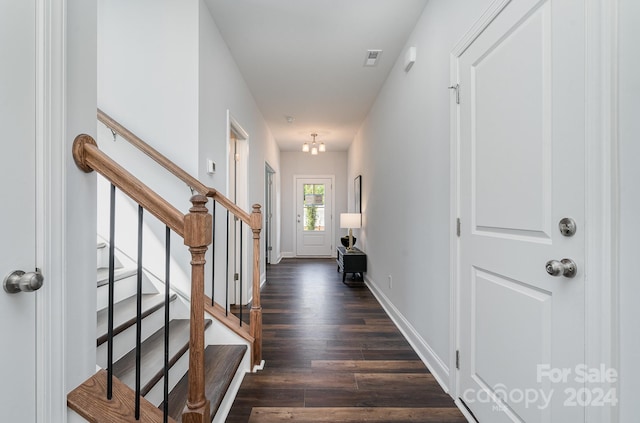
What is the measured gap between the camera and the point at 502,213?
1.32m

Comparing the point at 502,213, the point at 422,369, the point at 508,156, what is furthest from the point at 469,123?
the point at 422,369

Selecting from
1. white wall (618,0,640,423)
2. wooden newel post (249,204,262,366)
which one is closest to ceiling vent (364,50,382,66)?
wooden newel post (249,204,262,366)

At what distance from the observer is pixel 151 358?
1499mm

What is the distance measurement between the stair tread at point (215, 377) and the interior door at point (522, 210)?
4.26 feet

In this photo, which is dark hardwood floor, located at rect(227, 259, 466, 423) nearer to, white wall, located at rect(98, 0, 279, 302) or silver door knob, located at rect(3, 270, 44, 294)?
white wall, located at rect(98, 0, 279, 302)

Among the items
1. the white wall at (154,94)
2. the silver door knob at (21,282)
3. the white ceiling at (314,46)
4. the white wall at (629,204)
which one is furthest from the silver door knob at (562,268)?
the white ceiling at (314,46)

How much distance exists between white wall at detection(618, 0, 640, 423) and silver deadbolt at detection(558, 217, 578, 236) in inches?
5.0

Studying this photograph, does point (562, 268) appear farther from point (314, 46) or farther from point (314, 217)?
point (314, 217)

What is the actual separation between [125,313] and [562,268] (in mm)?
2035

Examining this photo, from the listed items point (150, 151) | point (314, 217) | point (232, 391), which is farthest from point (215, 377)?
point (314, 217)

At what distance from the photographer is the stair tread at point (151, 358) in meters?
1.30

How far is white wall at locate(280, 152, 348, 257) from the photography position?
706cm

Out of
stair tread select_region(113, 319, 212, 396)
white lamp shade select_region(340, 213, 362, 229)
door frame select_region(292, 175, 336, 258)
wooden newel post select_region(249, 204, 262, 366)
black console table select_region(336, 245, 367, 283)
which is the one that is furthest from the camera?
door frame select_region(292, 175, 336, 258)

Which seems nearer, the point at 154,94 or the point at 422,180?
the point at 154,94
